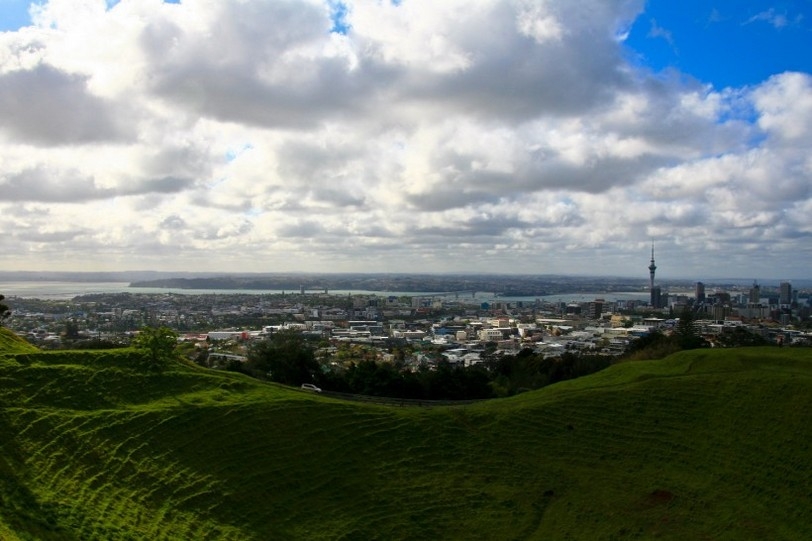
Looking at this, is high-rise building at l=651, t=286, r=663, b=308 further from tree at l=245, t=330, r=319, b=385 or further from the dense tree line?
tree at l=245, t=330, r=319, b=385

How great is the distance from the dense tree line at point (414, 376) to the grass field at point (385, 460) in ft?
52.0

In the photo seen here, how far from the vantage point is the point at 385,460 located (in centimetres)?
2200

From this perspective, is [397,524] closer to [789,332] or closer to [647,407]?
[647,407]

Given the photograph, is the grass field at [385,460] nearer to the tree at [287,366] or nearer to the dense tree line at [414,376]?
the dense tree line at [414,376]

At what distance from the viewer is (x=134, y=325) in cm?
9925

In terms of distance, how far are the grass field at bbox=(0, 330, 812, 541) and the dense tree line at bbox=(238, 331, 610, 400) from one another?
15859mm

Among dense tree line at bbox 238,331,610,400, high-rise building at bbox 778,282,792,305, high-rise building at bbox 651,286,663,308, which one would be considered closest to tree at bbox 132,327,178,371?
dense tree line at bbox 238,331,610,400

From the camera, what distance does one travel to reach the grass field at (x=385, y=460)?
60.0 ft

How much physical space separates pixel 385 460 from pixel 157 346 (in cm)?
1158

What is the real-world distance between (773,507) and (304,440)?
15858 mm

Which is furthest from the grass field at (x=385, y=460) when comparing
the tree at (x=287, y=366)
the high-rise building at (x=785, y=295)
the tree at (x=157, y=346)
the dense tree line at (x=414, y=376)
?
the high-rise building at (x=785, y=295)

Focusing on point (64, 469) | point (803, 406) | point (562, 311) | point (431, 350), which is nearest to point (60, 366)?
point (64, 469)

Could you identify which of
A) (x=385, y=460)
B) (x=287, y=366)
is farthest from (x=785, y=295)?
(x=385, y=460)

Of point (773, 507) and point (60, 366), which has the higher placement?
point (60, 366)
